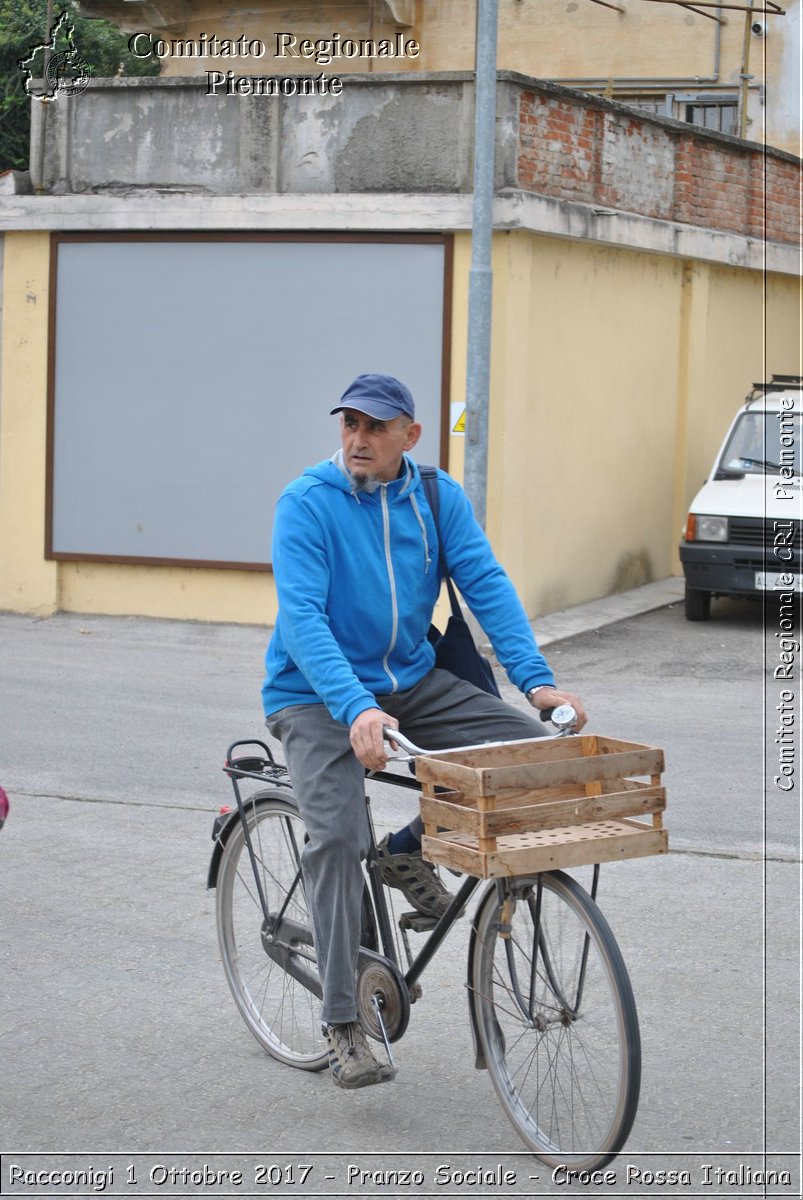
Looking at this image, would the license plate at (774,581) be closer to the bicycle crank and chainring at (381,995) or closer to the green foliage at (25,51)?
the bicycle crank and chainring at (381,995)

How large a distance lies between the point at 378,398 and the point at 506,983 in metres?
1.58

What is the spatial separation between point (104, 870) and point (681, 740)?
434cm

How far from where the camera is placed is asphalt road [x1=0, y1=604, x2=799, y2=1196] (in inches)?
161

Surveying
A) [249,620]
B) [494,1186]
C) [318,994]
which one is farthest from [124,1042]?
[249,620]

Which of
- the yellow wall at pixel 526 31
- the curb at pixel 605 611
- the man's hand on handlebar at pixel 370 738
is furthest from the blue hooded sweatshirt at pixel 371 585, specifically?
the yellow wall at pixel 526 31

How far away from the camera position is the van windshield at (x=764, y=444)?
14.3 meters

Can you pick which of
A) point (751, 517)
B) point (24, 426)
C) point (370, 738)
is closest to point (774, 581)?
point (751, 517)

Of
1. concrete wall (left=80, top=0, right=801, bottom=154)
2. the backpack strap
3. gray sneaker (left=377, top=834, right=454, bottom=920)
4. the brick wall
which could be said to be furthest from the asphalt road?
concrete wall (left=80, top=0, right=801, bottom=154)

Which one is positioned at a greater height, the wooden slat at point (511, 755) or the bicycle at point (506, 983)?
the wooden slat at point (511, 755)

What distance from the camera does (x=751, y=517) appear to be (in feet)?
44.6

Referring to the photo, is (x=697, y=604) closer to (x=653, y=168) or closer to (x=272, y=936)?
(x=653, y=168)

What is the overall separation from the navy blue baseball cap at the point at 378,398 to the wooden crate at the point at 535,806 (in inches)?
37.9

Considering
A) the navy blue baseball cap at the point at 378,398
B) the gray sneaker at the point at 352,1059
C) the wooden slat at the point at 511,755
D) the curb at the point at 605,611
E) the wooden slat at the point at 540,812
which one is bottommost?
the gray sneaker at the point at 352,1059

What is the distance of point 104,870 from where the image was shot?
676 cm
